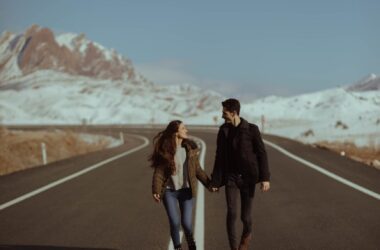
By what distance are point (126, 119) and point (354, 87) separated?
11537 cm

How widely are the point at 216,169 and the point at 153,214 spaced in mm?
3285

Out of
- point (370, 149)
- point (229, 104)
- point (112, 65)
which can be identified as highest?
point (112, 65)

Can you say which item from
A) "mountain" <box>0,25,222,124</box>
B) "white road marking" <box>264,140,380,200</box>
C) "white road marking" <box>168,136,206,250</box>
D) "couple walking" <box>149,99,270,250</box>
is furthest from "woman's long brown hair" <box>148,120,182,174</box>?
"mountain" <box>0,25,222,124</box>

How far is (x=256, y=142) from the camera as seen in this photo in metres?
6.49

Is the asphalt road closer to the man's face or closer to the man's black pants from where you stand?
the man's black pants

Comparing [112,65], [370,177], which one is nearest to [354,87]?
[112,65]

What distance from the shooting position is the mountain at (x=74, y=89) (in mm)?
94688

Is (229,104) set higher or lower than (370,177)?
higher

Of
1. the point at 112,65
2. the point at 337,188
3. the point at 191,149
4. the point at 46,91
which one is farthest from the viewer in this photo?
the point at 112,65

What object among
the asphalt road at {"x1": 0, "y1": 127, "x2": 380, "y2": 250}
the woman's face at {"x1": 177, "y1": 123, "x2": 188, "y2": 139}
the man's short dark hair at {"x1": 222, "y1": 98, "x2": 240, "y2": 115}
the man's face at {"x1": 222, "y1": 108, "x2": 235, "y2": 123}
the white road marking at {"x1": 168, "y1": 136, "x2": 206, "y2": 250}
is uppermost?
the man's short dark hair at {"x1": 222, "y1": 98, "x2": 240, "y2": 115}

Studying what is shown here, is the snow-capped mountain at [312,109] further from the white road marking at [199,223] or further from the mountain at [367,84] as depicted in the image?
the mountain at [367,84]

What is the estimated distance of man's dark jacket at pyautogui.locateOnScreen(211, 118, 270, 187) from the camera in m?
6.43

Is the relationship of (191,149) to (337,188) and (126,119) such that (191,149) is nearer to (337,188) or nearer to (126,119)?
(337,188)

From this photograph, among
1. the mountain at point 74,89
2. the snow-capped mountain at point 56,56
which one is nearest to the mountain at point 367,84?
the mountain at point 74,89
